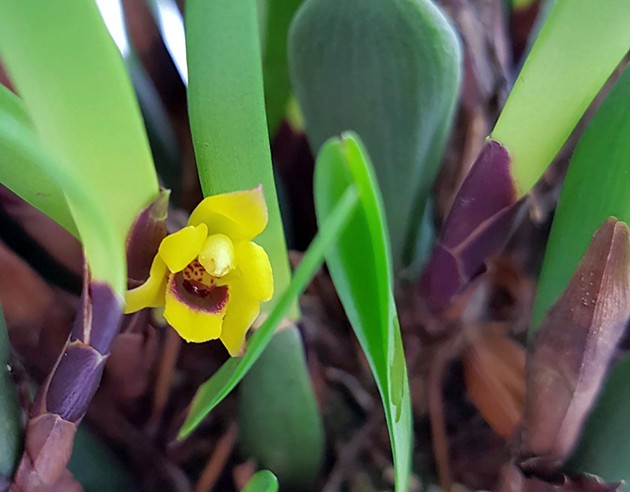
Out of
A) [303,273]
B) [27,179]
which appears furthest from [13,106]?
[303,273]

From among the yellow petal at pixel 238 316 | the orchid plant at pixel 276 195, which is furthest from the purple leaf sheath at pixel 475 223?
the yellow petal at pixel 238 316

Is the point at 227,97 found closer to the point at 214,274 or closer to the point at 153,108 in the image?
the point at 214,274

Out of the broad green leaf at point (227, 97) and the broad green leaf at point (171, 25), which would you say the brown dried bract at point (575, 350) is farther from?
the broad green leaf at point (171, 25)

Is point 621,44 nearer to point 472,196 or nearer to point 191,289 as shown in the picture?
point 472,196

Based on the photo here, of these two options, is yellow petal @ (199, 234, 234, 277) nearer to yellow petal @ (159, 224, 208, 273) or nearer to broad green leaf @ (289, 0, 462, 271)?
yellow petal @ (159, 224, 208, 273)

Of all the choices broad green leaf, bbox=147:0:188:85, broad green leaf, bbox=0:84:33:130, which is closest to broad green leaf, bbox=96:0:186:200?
broad green leaf, bbox=147:0:188:85

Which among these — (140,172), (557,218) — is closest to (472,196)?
(557,218)
